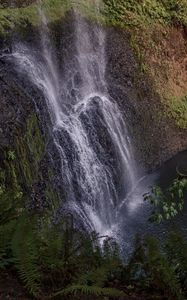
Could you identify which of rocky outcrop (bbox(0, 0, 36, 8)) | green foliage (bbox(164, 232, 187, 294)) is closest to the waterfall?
rocky outcrop (bbox(0, 0, 36, 8))

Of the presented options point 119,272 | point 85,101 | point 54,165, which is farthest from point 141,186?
point 119,272

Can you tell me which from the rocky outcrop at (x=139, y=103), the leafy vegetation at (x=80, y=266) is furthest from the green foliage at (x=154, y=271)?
the rocky outcrop at (x=139, y=103)

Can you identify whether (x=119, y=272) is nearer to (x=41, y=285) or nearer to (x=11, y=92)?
(x=41, y=285)

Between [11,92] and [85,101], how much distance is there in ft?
10.4

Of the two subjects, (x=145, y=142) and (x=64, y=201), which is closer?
(x=64, y=201)

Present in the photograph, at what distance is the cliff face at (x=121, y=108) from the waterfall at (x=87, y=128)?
0.99 ft

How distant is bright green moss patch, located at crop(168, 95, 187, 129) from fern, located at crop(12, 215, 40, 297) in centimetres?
1159

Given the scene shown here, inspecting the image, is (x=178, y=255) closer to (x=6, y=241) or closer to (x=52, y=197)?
(x=6, y=241)

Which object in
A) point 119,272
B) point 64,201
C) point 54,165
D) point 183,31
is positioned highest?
point 183,31

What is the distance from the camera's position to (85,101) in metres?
12.9

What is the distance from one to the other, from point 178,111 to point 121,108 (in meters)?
2.71

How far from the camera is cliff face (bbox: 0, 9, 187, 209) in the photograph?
9.76 metres

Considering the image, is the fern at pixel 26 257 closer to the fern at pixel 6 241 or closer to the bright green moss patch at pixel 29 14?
the fern at pixel 6 241

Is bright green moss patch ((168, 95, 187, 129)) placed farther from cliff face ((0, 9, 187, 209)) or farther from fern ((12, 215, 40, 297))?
fern ((12, 215, 40, 297))
